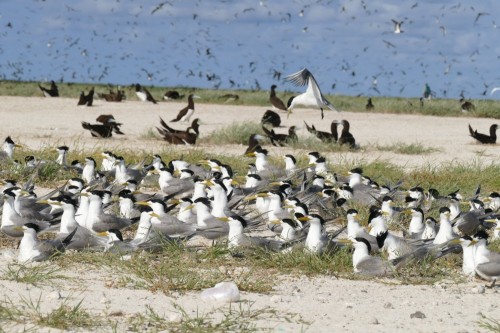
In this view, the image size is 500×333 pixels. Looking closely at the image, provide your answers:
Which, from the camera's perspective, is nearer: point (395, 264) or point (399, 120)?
point (395, 264)

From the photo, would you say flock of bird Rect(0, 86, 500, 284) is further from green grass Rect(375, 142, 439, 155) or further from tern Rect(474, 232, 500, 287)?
green grass Rect(375, 142, 439, 155)

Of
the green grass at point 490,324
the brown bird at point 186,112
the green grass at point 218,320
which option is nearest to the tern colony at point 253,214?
the green grass at point 490,324

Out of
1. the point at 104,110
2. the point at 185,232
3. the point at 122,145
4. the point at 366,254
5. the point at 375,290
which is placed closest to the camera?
the point at 375,290

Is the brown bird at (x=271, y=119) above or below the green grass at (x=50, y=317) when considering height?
below

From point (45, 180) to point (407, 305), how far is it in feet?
22.0

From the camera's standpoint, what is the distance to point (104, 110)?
27500 millimetres

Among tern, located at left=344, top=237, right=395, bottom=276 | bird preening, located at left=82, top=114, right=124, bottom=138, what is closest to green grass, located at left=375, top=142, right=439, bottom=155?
bird preening, located at left=82, top=114, right=124, bottom=138

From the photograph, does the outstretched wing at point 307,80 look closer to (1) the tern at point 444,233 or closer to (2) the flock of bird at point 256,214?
(2) the flock of bird at point 256,214

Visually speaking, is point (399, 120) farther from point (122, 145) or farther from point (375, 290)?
point (375, 290)

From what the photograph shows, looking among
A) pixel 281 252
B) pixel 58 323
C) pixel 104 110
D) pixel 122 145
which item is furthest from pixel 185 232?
pixel 104 110

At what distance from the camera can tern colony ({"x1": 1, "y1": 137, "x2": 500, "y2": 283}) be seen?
7.84m

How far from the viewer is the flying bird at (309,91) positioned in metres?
15.9

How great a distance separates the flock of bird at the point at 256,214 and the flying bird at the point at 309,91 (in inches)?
97.8

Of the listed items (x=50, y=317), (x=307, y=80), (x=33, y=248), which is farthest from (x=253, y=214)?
(x=307, y=80)
